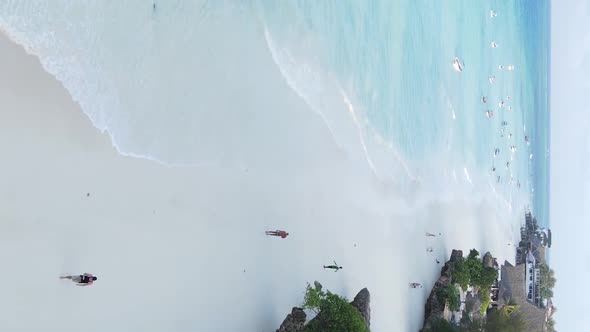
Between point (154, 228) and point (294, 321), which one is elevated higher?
point (154, 228)

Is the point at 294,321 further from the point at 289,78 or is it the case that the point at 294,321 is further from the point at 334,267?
the point at 289,78

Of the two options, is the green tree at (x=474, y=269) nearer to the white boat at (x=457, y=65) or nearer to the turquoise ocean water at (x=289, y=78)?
the turquoise ocean water at (x=289, y=78)

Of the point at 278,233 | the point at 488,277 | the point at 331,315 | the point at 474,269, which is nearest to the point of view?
the point at 331,315

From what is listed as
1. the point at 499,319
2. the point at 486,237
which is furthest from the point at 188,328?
the point at 486,237

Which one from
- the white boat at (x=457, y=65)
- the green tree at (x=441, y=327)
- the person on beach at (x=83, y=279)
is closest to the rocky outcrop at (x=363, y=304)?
the green tree at (x=441, y=327)

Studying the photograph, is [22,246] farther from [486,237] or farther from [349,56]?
[486,237]

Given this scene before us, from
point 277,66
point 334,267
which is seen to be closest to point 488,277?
point 334,267
